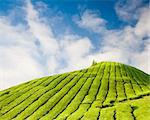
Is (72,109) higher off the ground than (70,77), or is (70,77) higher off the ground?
(70,77)

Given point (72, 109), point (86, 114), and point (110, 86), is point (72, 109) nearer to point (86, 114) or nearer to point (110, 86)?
point (86, 114)

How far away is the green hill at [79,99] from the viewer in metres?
72.7

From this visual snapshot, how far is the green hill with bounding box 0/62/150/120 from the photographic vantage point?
7269 centimetres

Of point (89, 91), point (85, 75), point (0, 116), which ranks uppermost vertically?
point (85, 75)

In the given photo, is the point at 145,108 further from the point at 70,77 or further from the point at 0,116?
the point at 70,77

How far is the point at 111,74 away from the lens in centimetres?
13675

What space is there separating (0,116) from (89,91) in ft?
102

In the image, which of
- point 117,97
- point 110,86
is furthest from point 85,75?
point 117,97

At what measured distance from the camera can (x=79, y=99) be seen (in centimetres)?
9450

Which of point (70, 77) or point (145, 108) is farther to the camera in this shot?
point (70, 77)

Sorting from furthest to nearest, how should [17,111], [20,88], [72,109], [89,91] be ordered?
[20,88] → [89,91] → [17,111] → [72,109]

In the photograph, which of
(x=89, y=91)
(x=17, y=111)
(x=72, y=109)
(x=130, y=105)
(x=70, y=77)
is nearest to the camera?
(x=130, y=105)

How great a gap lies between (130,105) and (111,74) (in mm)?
60667

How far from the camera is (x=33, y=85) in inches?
4813
